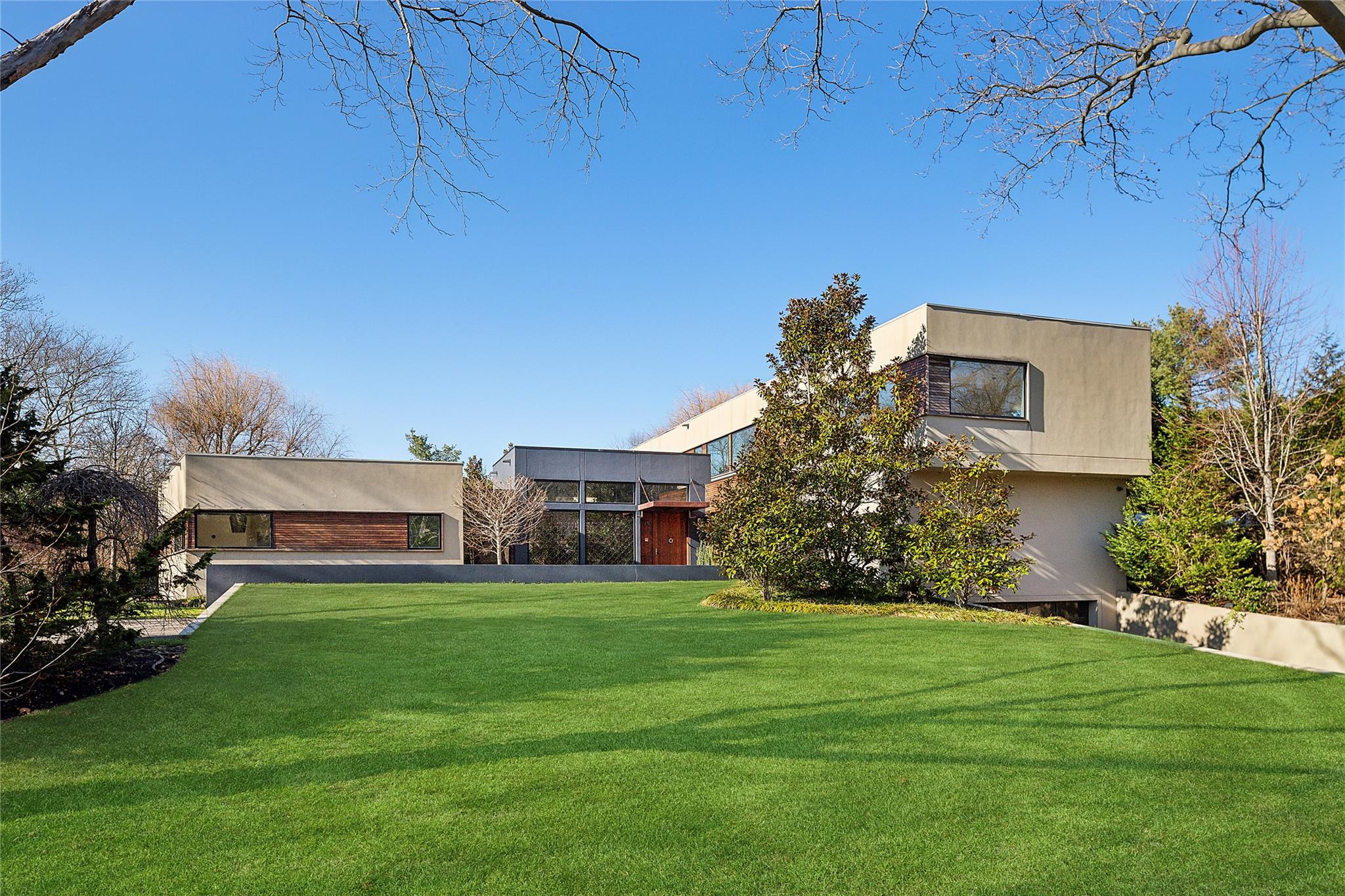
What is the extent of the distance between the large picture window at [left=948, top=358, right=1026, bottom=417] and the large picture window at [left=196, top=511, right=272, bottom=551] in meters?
19.0

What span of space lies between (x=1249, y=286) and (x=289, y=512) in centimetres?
2354

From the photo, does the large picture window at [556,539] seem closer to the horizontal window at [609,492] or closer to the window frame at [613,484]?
the window frame at [613,484]

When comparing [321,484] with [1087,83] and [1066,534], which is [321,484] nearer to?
[1066,534]

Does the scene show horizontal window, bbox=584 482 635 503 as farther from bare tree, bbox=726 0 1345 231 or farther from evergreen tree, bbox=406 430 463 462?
bare tree, bbox=726 0 1345 231

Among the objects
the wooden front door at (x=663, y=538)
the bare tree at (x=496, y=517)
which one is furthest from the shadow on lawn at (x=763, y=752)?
the wooden front door at (x=663, y=538)

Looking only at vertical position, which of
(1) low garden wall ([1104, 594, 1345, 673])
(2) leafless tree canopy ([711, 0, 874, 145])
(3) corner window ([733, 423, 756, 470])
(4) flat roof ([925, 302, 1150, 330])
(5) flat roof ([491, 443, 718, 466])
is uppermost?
(4) flat roof ([925, 302, 1150, 330])

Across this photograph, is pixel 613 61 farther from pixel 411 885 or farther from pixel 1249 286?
pixel 1249 286

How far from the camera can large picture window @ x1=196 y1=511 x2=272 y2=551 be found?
21641mm

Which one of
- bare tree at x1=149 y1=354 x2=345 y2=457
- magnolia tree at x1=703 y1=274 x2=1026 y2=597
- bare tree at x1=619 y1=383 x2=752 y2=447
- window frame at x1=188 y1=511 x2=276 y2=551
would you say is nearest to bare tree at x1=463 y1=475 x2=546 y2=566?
window frame at x1=188 y1=511 x2=276 y2=551

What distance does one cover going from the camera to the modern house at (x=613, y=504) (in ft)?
82.7

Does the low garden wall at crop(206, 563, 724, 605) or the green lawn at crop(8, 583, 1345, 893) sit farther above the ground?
the green lawn at crop(8, 583, 1345, 893)

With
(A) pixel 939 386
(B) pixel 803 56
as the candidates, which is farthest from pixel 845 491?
(B) pixel 803 56

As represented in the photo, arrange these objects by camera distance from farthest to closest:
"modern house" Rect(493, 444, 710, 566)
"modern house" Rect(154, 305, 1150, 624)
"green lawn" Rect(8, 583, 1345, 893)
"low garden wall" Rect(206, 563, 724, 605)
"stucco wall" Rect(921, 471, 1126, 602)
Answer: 1. "modern house" Rect(493, 444, 710, 566)
2. "low garden wall" Rect(206, 563, 724, 605)
3. "stucco wall" Rect(921, 471, 1126, 602)
4. "modern house" Rect(154, 305, 1150, 624)
5. "green lawn" Rect(8, 583, 1345, 893)

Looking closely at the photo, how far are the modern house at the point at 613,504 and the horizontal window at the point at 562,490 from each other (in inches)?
0.9
